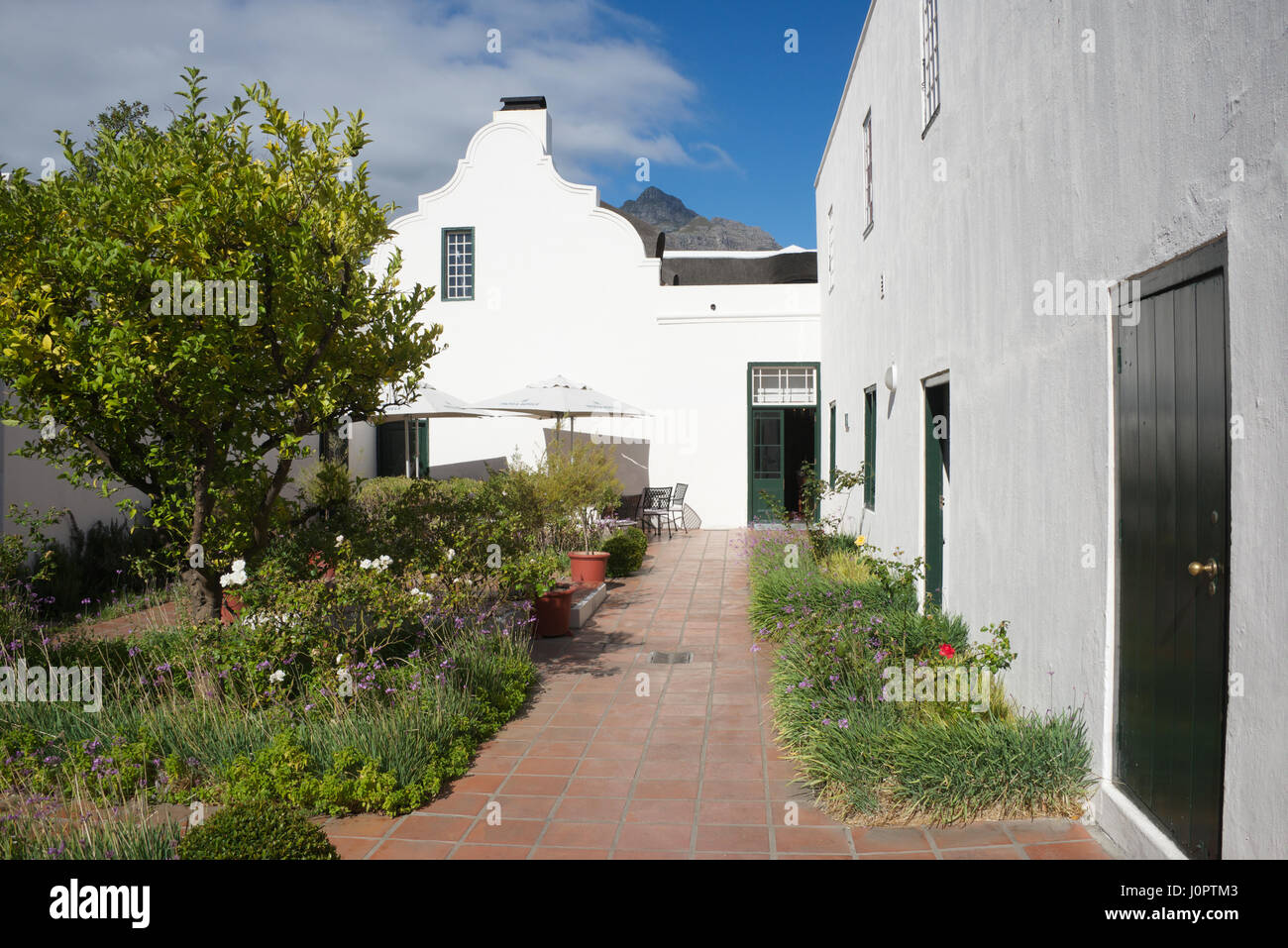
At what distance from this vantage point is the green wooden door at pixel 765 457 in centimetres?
1564

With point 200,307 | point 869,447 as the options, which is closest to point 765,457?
point 869,447

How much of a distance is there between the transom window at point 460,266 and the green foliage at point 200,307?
1120cm

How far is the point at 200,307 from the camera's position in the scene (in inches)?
175

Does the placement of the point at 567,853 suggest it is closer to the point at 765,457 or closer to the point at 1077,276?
the point at 1077,276

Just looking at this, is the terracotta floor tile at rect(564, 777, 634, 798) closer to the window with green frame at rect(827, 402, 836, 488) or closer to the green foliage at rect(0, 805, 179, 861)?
the green foliage at rect(0, 805, 179, 861)

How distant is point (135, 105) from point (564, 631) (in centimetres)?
2056

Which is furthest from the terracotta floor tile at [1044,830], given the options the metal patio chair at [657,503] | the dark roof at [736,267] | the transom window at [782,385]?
the dark roof at [736,267]

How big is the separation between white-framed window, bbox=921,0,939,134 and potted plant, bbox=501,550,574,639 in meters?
4.46

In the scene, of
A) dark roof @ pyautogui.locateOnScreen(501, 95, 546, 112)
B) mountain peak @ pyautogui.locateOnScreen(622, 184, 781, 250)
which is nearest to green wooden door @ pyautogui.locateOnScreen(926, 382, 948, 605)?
dark roof @ pyautogui.locateOnScreen(501, 95, 546, 112)

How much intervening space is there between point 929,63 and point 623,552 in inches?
256

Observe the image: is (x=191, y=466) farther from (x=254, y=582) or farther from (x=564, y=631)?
(x=564, y=631)

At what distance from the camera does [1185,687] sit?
277 cm
